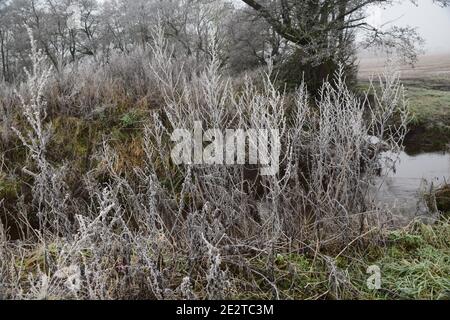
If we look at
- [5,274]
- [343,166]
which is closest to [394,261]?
Result: [343,166]

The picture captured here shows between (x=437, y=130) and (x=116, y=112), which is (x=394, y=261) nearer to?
(x=116, y=112)

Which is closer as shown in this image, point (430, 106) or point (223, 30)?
point (430, 106)

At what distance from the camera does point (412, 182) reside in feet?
18.1

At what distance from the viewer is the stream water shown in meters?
4.19

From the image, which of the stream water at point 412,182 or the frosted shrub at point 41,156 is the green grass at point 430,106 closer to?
the stream water at point 412,182

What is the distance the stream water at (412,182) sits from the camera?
419cm
